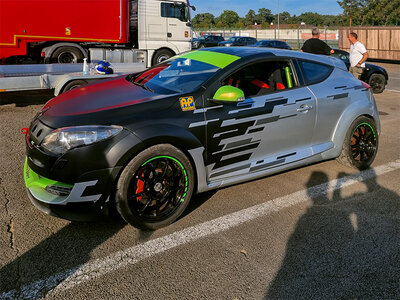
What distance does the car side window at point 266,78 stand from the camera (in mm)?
3924

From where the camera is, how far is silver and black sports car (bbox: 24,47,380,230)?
2898mm

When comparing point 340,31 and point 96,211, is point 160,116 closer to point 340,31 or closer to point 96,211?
point 96,211

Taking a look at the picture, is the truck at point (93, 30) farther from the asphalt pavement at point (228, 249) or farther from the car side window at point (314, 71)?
the car side window at point (314, 71)

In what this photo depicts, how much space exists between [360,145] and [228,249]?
105 inches

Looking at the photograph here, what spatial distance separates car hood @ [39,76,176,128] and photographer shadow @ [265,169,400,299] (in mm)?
1691

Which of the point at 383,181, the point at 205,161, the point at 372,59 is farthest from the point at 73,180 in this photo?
the point at 372,59

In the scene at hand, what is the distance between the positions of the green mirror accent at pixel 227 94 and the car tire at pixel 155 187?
25.6 inches

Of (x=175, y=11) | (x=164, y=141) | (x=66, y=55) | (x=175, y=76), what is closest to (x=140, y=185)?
(x=164, y=141)

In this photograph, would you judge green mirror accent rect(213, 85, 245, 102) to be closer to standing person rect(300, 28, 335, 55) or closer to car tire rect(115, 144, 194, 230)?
car tire rect(115, 144, 194, 230)

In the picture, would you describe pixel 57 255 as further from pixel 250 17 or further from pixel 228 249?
A: pixel 250 17

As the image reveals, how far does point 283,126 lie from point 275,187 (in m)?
0.74

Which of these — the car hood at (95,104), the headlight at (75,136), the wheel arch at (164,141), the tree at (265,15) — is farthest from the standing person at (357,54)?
the tree at (265,15)

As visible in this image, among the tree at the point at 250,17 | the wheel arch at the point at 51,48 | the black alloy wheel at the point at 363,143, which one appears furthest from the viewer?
the tree at the point at 250,17

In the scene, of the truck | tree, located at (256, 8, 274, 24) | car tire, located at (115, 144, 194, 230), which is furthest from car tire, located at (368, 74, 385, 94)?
tree, located at (256, 8, 274, 24)
